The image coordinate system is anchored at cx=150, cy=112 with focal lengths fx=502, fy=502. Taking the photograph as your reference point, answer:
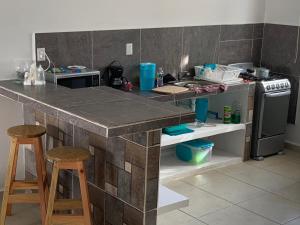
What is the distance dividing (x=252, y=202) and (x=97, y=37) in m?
1.89

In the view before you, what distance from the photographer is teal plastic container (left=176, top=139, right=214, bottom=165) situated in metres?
4.71

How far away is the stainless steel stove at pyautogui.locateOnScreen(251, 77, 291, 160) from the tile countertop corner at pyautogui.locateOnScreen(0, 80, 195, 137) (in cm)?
192

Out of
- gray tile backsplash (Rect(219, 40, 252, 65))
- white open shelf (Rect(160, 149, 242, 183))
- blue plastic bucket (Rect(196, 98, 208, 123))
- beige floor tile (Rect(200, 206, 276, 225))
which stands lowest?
beige floor tile (Rect(200, 206, 276, 225))

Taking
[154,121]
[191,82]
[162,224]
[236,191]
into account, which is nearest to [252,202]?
[236,191]

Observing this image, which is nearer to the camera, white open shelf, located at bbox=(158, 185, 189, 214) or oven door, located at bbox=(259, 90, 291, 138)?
white open shelf, located at bbox=(158, 185, 189, 214)

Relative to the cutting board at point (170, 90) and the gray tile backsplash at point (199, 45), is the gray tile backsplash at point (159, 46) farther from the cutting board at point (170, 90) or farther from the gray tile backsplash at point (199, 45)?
the cutting board at point (170, 90)

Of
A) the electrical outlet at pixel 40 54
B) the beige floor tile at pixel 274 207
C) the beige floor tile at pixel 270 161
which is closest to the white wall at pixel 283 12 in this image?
the beige floor tile at pixel 270 161

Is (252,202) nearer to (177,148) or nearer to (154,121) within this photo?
(177,148)

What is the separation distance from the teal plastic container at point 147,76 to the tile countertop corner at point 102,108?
2.85 feet

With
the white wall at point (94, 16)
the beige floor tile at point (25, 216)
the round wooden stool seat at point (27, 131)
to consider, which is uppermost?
the white wall at point (94, 16)

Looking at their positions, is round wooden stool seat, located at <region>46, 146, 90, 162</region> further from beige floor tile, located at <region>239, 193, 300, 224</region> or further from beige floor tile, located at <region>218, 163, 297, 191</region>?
beige floor tile, located at <region>218, 163, 297, 191</region>

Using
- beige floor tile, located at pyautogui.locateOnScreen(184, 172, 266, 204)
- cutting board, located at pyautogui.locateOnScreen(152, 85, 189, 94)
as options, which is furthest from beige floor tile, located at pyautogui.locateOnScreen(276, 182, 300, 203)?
cutting board, located at pyautogui.locateOnScreen(152, 85, 189, 94)

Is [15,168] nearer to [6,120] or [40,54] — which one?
[6,120]

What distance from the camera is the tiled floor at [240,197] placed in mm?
3770
